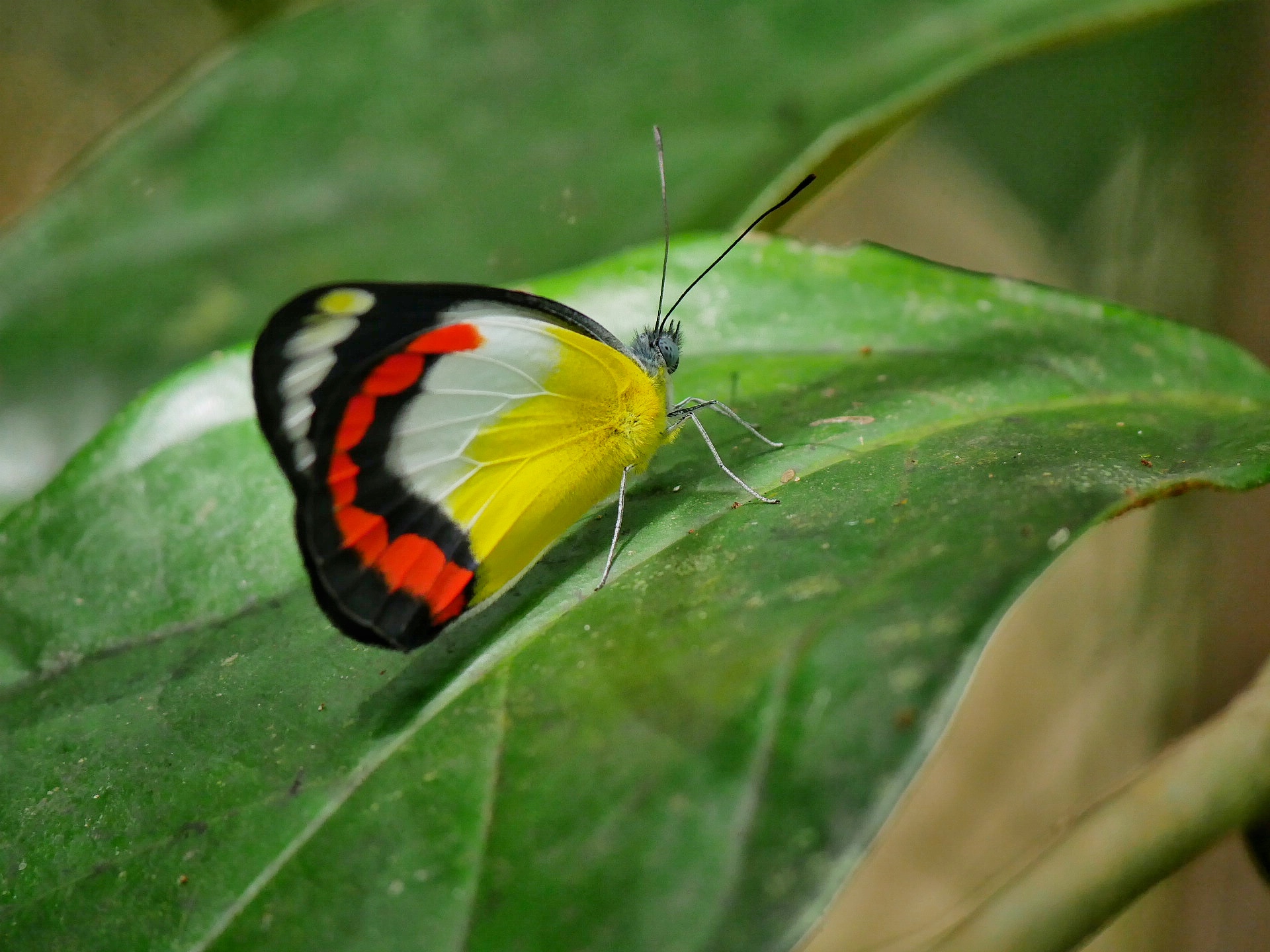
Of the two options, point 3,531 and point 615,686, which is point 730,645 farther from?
point 3,531

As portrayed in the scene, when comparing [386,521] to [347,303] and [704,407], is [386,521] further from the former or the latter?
[704,407]

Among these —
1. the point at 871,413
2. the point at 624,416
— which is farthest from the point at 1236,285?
the point at 624,416

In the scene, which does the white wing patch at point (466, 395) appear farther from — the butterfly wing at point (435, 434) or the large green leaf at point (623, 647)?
the large green leaf at point (623, 647)

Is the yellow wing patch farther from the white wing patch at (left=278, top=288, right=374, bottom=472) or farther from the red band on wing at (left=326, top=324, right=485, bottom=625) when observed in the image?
the white wing patch at (left=278, top=288, right=374, bottom=472)

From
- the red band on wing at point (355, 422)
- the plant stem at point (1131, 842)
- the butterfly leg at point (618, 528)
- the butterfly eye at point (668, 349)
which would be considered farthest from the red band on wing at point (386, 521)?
the plant stem at point (1131, 842)

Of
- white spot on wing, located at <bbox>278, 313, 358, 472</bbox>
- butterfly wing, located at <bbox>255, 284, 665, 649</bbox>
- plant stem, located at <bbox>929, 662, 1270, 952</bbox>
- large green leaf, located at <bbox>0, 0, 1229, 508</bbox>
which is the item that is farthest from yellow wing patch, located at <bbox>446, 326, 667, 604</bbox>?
plant stem, located at <bbox>929, 662, 1270, 952</bbox>

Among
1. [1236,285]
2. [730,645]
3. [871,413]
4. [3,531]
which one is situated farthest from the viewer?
[1236,285]
